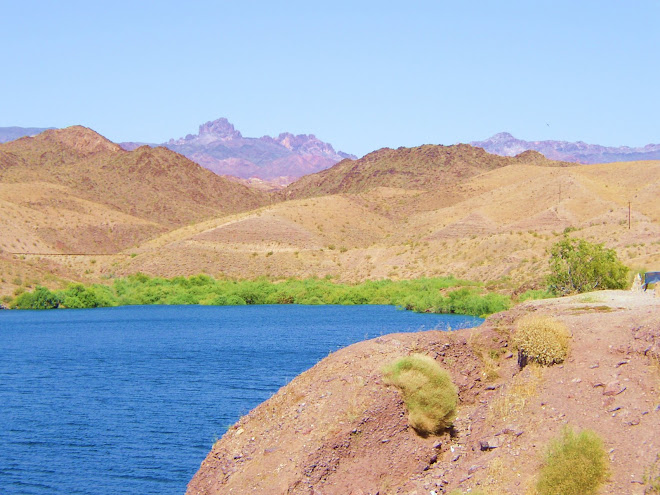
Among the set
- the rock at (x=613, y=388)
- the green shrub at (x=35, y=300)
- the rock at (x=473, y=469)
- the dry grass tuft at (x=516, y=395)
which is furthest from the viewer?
the green shrub at (x=35, y=300)

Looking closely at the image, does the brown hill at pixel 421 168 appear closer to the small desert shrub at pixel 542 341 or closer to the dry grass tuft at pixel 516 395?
the small desert shrub at pixel 542 341

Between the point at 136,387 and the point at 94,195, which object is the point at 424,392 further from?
the point at 94,195

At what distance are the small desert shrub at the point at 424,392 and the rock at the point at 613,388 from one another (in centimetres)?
249

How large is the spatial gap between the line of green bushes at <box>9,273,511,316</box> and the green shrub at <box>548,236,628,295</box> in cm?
2120

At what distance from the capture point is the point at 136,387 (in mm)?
31641

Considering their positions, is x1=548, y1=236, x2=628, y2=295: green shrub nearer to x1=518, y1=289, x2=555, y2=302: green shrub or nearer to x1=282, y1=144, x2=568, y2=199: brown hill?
x1=518, y1=289, x2=555, y2=302: green shrub

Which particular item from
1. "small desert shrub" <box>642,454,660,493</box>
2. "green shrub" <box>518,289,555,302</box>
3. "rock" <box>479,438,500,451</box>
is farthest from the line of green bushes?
"small desert shrub" <box>642,454,660,493</box>

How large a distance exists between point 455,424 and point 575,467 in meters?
3.17

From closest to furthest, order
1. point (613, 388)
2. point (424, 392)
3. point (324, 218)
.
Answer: point (613, 388) < point (424, 392) < point (324, 218)

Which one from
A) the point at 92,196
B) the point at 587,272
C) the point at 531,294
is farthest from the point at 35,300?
the point at 92,196

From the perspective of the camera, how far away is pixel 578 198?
370ft

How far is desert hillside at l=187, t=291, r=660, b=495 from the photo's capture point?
12.6 metres

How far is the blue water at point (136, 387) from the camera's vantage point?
20.1 m

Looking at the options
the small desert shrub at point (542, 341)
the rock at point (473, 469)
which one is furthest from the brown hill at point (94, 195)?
the rock at point (473, 469)
